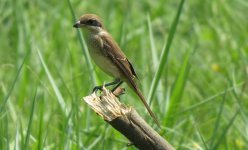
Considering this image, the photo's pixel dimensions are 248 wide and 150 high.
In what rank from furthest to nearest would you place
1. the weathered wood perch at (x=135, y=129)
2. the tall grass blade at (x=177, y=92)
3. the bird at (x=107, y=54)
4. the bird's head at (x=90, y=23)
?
the tall grass blade at (x=177, y=92), the bird's head at (x=90, y=23), the bird at (x=107, y=54), the weathered wood perch at (x=135, y=129)

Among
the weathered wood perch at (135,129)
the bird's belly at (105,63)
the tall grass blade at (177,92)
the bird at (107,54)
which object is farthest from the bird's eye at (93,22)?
the weathered wood perch at (135,129)

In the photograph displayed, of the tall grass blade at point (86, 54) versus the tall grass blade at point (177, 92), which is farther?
the tall grass blade at point (177, 92)

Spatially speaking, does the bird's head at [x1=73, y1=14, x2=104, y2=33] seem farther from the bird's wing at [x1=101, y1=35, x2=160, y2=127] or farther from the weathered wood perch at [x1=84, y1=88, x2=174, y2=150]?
the weathered wood perch at [x1=84, y1=88, x2=174, y2=150]

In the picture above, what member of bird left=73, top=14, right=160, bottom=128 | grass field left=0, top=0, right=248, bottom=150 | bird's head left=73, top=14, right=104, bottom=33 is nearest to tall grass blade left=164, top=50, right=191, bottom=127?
grass field left=0, top=0, right=248, bottom=150

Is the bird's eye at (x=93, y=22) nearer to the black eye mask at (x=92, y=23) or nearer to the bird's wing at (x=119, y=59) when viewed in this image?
the black eye mask at (x=92, y=23)

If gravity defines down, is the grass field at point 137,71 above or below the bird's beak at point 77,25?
below

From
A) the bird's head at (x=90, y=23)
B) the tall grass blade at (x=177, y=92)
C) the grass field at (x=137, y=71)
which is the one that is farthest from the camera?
the tall grass blade at (x=177, y=92)

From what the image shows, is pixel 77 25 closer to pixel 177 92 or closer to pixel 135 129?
pixel 177 92
